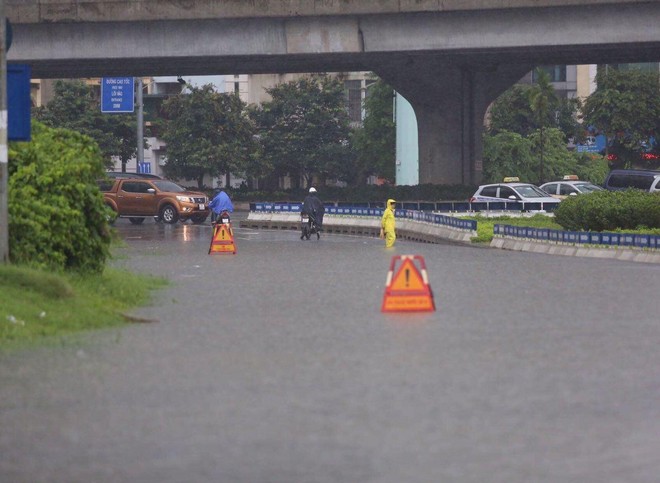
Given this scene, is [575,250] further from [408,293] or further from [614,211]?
[408,293]

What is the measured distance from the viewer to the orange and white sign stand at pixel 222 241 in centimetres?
3475

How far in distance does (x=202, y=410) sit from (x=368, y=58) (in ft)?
151

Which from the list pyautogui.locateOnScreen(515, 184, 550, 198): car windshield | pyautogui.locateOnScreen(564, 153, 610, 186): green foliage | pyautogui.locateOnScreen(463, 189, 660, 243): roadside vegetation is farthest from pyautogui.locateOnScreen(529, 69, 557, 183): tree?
pyautogui.locateOnScreen(463, 189, 660, 243): roadside vegetation

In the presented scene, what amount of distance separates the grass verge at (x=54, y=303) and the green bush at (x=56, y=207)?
52 centimetres

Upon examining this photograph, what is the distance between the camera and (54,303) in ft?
59.4

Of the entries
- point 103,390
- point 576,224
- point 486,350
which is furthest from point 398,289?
point 576,224

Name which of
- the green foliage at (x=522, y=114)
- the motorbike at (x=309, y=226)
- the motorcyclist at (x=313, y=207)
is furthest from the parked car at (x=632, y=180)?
the green foliage at (x=522, y=114)

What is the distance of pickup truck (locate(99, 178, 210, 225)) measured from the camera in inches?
2186

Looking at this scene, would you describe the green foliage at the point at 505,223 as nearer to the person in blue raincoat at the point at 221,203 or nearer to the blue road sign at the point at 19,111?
the person in blue raincoat at the point at 221,203

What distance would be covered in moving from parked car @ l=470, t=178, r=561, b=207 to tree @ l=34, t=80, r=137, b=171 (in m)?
42.1

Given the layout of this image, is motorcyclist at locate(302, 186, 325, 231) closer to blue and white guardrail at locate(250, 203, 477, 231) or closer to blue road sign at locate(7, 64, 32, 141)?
blue and white guardrail at locate(250, 203, 477, 231)

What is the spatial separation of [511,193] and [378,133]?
124 feet

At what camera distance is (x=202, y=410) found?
35.9 feet

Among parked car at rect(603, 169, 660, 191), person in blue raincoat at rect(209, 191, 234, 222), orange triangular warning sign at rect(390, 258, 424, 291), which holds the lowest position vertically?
orange triangular warning sign at rect(390, 258, 424, 291)
